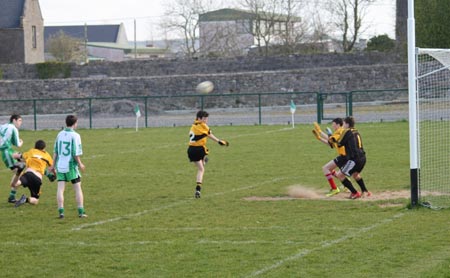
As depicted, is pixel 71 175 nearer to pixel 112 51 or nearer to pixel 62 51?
pixel 62 51

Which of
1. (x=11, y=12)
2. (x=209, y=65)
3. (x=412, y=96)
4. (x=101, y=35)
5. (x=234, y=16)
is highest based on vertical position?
(x=101, y=35)

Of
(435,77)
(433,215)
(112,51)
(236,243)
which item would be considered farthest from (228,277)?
(112,51)

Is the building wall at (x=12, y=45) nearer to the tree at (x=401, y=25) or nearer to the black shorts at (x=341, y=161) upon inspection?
the tree at (x=401, y=25)

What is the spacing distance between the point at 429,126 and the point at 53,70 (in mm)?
39573

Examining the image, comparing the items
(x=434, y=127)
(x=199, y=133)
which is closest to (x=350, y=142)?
(x=199, y=133)

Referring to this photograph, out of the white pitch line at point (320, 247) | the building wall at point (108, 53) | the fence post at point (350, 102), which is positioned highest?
the building wall at point (108, 53)

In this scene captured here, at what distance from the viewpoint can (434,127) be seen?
31172 millimetres

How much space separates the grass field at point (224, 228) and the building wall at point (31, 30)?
58249mm

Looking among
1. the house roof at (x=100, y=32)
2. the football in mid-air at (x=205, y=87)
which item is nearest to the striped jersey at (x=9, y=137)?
the football in mid-air at (x=205, y=87)

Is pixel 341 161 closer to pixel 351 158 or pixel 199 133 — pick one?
pixel 351 158

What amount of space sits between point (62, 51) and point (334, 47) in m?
30.5

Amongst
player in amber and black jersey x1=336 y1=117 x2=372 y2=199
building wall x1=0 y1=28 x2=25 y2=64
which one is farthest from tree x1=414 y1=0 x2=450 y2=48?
building wall x1=0 y1=28 x2=25 y2=64

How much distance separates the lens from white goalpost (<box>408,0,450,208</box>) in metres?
14.3

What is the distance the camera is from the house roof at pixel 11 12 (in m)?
78.9
